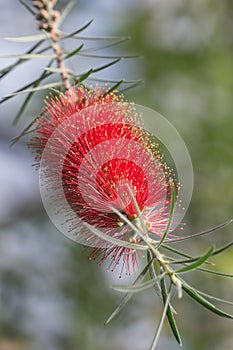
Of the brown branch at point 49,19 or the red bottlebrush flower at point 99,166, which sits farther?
the brown branch at point 49,19

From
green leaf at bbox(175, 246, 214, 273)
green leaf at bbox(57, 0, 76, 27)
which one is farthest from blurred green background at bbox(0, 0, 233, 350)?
green leaf at bbox(175, 246, 214, 273)

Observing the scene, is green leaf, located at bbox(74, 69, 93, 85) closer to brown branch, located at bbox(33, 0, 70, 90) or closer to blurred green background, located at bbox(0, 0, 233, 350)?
brown branch, located at bbox(33, 0, 70, 90)

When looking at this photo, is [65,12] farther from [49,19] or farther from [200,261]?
[200,261]

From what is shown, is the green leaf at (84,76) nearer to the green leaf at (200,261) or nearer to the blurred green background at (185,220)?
the green leaf at (200,261)

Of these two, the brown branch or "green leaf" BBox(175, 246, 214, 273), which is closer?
"green leaf" BBox(175, 246, 214, 273)

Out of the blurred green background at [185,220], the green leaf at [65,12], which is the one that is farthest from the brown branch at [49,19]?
the blurred green background at [185,220]

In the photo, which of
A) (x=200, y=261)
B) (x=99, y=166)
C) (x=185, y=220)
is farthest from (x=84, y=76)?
(x=185, y=220)
